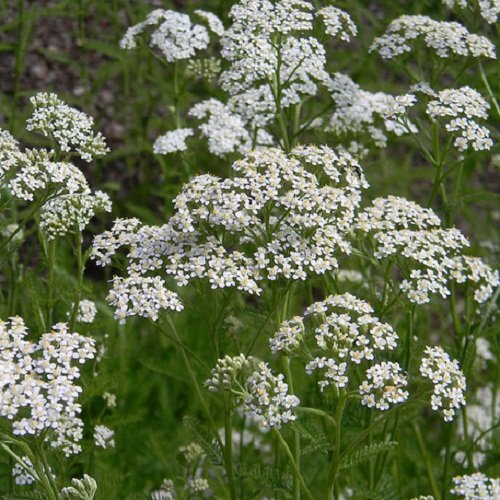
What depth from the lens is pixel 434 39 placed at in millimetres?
5473

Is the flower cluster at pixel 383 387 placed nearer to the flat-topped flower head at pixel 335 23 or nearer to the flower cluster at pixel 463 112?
the flower cluster at pixel 463 112

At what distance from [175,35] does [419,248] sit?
221 centimetres

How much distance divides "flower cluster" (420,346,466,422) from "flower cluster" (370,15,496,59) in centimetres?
212

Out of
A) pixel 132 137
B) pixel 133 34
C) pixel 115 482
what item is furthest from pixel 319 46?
pixel 132 137

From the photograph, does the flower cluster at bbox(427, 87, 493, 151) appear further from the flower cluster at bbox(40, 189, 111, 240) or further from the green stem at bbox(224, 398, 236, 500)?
the green stem at bbox(224, 398, 236, 500)

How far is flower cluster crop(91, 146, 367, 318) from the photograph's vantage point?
13.3ft

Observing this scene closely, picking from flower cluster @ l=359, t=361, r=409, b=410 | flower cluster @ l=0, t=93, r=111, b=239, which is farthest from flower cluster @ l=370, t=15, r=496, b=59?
flower cluster @ l=359, t=361, r=409, b=410

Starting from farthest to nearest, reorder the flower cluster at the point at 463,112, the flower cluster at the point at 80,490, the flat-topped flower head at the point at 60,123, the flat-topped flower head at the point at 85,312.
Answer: the flat-topped flower head at the point at 85,312 → the flower cluster at the point at 463,112 → the flat-topped flower head at the point at 60,123 → the flower cluster at the point at 80,490

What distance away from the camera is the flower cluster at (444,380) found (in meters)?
3.82

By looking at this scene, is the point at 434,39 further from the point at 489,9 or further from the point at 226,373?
the point at 226,373

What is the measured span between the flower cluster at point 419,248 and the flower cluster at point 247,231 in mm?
194

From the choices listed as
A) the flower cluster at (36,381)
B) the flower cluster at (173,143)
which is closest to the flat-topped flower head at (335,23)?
the flower cluster at (173,143)

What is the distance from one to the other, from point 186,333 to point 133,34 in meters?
2.48

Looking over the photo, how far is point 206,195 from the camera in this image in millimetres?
4184
